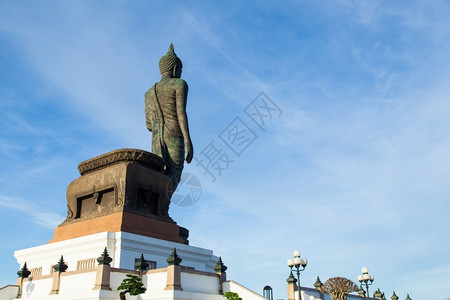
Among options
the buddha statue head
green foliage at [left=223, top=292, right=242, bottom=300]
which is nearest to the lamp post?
green foliage at [left=223, top=292, right=242, bottom=300]

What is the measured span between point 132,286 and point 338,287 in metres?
9.23

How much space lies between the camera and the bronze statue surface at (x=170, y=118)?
81.7 feet

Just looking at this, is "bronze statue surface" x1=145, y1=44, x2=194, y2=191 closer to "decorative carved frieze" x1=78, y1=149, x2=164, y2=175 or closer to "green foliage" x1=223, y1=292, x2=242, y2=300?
"decorative carved frieze" x1=78, y1=149, x2=164, y2=175

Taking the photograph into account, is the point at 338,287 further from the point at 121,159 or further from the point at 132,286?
the point at 121,159

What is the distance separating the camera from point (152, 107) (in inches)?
1044

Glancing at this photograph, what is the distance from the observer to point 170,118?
25.8 meters

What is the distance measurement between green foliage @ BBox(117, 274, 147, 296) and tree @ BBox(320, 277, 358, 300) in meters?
8.43

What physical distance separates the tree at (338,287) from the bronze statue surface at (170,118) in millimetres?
8503

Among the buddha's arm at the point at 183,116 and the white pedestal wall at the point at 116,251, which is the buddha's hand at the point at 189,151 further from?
the white pedestal wall at the point at 116,251

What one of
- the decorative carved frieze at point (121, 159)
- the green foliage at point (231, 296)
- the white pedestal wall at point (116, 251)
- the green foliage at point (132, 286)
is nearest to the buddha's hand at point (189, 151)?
the decorative carved frieze at point (121, 159)

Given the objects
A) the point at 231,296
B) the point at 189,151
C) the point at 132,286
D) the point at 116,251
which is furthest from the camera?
the point at 189,151

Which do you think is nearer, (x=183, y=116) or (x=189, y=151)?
(x=189, y=151)

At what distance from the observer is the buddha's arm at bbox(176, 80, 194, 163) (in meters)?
24.8

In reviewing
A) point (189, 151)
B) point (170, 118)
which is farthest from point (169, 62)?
point (189, 151)
